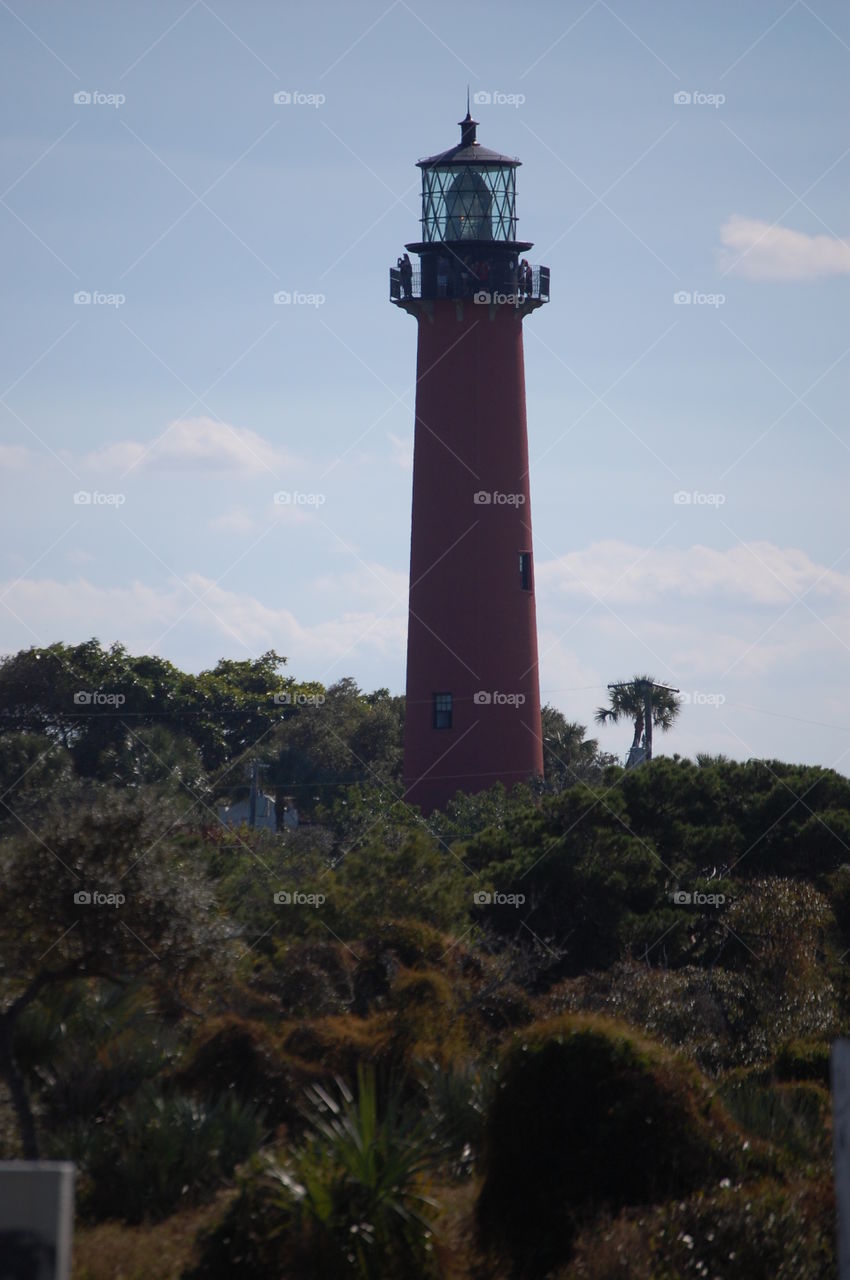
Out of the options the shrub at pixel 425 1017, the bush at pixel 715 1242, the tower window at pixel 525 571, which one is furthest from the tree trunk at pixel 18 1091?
the tower window at pixel 525 571

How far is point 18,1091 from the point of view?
51.6 ft

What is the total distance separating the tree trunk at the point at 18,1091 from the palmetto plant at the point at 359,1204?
358 cm

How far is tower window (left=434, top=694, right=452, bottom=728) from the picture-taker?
4116 cm

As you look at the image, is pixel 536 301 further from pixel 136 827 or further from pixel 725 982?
pixel 136 827

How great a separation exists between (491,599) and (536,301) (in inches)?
324

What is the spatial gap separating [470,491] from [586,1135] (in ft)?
90.8

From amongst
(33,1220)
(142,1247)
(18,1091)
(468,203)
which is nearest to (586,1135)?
(142,1247)

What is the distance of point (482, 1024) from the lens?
2077 centimetres

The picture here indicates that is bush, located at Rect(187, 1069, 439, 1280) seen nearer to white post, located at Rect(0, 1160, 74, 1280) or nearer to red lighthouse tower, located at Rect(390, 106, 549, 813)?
white post, located at Rect(0, 1160, 74, 1280)

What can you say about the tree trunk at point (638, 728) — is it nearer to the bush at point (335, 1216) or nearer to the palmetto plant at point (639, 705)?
the palmetto plant at point (639, 705)

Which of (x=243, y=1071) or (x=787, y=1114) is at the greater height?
(x=243, y=1071)

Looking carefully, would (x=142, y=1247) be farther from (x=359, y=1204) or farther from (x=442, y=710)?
(x=442, y=710)

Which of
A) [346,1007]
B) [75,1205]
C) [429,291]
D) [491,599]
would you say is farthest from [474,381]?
[75,1205]

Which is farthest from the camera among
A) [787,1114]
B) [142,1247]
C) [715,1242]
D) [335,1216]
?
[787,1114]
